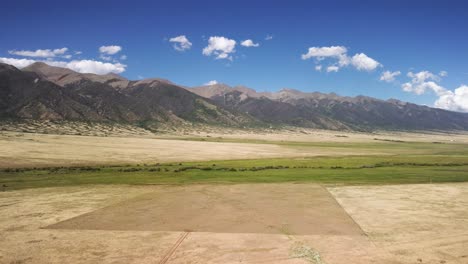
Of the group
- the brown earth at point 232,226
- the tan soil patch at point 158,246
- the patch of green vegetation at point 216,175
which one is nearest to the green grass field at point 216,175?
the patch of green vegetation at point 216,175

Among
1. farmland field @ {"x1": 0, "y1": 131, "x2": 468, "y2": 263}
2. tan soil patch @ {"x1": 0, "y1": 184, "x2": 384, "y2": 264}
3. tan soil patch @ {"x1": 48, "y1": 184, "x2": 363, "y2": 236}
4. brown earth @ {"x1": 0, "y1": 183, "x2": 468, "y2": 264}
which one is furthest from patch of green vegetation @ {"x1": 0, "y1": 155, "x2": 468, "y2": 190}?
tan soil patch @ {"x1": 0, "y1": 184, "x2": 384, "y2": 264}

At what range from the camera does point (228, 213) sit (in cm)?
3878

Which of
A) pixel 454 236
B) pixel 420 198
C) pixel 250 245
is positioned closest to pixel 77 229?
pixel 250 245

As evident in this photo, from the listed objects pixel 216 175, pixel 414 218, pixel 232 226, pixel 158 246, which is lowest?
pixel 158 246

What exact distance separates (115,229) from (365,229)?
69.5 ft

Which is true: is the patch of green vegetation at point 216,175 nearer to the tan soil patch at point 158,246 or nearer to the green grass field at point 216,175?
the green grass field at point 216,175

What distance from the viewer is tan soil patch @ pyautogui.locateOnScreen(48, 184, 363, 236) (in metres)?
33.0

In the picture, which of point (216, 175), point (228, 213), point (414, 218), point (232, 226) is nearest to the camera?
point (232, 226)

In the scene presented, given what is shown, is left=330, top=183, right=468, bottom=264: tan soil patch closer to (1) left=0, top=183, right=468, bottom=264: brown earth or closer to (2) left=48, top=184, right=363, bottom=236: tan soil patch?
(1) left=0, top=183, right=468, bottom=264: brown earth

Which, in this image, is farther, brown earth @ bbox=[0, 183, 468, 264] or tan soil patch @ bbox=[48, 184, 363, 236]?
tan soil patch @ bbox=[48, 184, 363, 236]

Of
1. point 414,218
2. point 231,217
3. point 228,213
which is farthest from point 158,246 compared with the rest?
point 414,218

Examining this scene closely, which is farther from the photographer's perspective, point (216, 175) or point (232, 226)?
point (216, 175)

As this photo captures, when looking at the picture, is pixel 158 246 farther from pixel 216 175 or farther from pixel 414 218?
pixel 216 175

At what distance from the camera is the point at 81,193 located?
48625 millimetres
